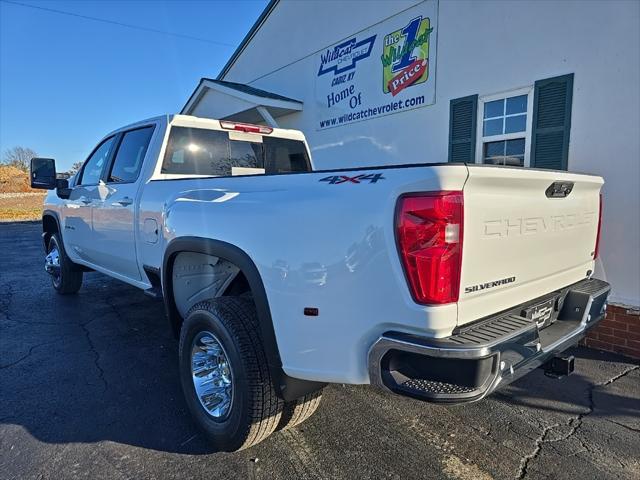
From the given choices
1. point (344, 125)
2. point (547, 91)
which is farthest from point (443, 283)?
point (344, 125)

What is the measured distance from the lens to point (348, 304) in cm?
192

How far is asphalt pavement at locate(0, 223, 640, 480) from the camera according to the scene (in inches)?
95.2

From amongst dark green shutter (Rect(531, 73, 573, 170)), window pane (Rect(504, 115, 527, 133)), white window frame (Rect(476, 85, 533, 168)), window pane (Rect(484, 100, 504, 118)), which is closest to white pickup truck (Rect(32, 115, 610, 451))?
dark green shutter (Rect(531, 73, 573, 170))

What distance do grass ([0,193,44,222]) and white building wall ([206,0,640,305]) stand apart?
22.6 metres

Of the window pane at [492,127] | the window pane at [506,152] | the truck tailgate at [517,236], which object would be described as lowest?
the truck tailgate at [517,236]

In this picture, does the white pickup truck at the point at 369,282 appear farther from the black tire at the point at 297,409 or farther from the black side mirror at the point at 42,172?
the black side mirror at the point at 42,172

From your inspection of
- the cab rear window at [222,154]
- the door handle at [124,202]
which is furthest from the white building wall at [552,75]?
the door handle at [124,202]

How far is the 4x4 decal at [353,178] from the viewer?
1877mm

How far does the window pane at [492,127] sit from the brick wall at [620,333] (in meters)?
2.36

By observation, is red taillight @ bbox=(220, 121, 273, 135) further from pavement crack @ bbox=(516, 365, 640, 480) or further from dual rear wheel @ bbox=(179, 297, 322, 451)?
pavement crack @ bbox=(516, 365, 640, 480)

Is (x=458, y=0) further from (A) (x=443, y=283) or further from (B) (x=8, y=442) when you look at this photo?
(B) (x=8, y=442)

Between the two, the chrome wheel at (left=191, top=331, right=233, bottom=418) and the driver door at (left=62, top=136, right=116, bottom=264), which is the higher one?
the driver door at (left=62, top=136, right=116, bottom=264)

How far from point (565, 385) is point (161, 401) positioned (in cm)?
317

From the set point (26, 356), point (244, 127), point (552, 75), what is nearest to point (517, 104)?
point (552, 75)
